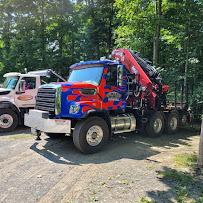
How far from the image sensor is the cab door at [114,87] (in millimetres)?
8242

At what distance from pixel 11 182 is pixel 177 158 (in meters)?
4.05

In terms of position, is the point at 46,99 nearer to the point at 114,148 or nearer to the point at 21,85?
the point at 114,148

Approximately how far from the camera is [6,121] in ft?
35.9

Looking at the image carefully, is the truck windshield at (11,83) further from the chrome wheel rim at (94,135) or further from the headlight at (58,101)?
the chrome wheel rim at (94,135)

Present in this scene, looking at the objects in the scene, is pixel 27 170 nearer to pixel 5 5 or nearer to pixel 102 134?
pixel 102 134

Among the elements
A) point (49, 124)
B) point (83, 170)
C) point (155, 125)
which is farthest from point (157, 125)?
point (83, 170)

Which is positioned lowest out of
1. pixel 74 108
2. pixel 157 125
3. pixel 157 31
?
pixel 157 125

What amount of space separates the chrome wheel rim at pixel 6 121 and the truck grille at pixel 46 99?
3.28 meters

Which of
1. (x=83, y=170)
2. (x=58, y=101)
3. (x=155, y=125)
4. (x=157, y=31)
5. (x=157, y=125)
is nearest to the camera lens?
(x=83, y=170)

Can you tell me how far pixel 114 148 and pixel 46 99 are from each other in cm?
250

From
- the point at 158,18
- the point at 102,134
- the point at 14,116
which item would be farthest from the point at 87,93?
the point at 158,18

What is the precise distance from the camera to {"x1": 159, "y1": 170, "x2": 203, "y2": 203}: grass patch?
14.8 ft

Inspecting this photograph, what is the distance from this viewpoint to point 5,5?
2523 centimetres

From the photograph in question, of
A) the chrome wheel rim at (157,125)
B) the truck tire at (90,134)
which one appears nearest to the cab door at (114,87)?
the truck tire at (90,134)
